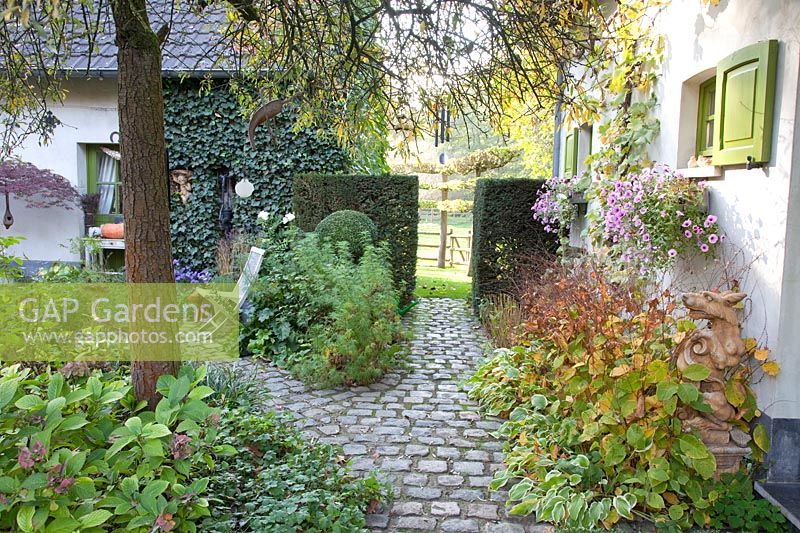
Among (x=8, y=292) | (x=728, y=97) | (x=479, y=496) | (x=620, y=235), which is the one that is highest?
(x=728, y=97)

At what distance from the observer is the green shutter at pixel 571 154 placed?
7.64 meters

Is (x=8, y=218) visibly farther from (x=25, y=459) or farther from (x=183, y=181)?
(x=25, y=459)

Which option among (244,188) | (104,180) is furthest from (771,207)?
(104,180)

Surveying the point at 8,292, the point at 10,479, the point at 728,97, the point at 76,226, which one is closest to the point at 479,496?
the point at 10,479

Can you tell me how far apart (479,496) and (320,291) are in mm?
3253

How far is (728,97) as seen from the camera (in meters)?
3.74

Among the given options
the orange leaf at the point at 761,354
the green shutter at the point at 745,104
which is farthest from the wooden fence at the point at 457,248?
the orange leaf at the point at 761,354

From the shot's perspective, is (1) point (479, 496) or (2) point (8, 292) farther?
(2) point (8, 292)

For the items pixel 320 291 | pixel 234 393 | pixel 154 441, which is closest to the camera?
pixel 154 441

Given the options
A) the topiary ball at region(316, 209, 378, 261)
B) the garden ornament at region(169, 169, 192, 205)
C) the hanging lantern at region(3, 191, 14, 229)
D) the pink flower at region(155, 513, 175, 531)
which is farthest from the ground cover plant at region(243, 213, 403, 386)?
the hanging lantern at region(3, 191, 14, 229)

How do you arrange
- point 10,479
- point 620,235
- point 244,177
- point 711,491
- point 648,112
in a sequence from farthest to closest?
point 244,177
point 648,112
point 620,235
point 711,491
point 10,479

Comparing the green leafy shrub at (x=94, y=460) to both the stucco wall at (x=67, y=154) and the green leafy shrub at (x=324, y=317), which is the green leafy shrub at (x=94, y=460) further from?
the stucco wall at (x=67, y=154)

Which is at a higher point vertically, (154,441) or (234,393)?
(154,441)

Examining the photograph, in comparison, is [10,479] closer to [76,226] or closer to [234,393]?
[234,393]
